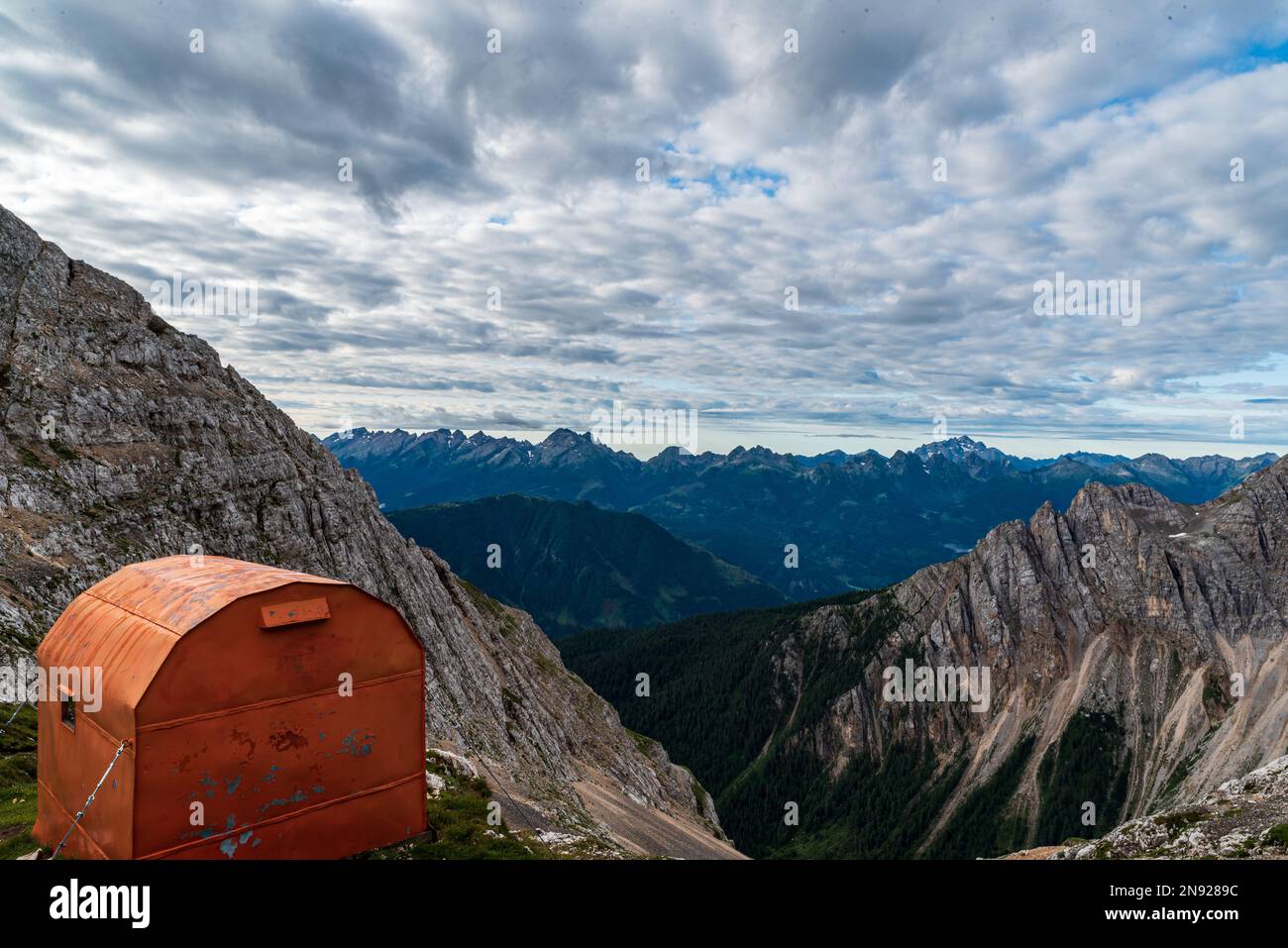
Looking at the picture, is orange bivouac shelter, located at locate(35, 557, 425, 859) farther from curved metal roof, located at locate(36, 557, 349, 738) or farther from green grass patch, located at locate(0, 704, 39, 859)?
green grass patch, located at locate(0, 704, 39, 859)

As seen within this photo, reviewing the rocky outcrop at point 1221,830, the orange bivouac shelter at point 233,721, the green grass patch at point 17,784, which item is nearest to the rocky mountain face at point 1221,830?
the rocky outcrop at point 1221,830

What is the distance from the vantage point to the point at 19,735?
2608 centimetres

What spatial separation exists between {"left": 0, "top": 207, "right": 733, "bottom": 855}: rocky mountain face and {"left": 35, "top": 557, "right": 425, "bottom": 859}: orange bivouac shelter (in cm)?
2621

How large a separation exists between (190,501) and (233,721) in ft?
186

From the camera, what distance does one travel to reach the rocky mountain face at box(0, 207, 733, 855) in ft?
160

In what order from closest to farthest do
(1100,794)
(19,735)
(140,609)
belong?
(140,609)
(19,735)
(1100,794)

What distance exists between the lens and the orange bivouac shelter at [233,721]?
45.6 feet

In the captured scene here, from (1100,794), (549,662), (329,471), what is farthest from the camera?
(1100,794)

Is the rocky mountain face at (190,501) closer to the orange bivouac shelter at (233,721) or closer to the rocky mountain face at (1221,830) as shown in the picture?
the orange bivouac shelter at (233,721)

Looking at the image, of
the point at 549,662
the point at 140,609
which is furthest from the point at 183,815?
the point at 549,662

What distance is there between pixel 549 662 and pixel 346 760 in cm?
10110

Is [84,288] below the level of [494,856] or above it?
above
